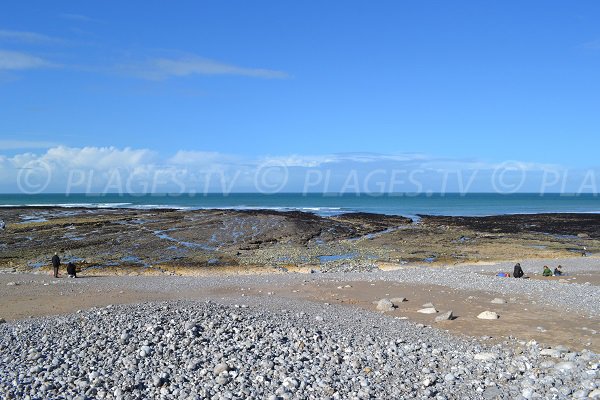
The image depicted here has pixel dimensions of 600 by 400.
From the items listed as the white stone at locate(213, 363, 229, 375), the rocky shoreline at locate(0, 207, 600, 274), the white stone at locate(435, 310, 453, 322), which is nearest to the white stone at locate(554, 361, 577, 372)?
the white stone at locate(435, 310, 453, 322)

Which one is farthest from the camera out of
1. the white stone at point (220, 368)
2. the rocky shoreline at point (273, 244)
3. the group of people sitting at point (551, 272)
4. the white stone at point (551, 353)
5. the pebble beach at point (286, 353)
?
the rocky shoreline at point (273, 244)

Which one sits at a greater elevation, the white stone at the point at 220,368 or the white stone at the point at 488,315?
the white stone at the point at 488,315

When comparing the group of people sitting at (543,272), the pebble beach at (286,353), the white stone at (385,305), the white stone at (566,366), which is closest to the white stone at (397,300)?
the pebble beach at (286,353)

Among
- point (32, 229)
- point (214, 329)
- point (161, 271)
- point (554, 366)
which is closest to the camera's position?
point (554, 366)

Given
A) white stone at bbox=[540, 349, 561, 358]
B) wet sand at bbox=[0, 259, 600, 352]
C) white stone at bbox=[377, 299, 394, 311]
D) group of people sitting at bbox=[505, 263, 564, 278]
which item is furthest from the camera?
group of people sitting at bbox=[505, 263, 564, 278]

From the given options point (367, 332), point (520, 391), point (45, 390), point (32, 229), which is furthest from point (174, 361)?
point (32, 229)


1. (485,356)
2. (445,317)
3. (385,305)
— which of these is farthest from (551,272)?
(485,356)

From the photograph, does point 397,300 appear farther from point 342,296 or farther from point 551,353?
point 551,353

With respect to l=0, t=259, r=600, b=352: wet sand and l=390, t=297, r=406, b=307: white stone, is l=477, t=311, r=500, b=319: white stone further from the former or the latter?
l=390, t=297, r=406, b=307: white stone

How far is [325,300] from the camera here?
1989cm

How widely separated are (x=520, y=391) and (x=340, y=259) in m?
24.9

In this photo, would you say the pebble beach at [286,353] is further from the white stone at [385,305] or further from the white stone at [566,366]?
the white stone at [385,305]

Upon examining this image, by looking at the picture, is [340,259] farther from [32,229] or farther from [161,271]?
[32,229]

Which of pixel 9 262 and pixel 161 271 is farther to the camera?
pixel 9 262
